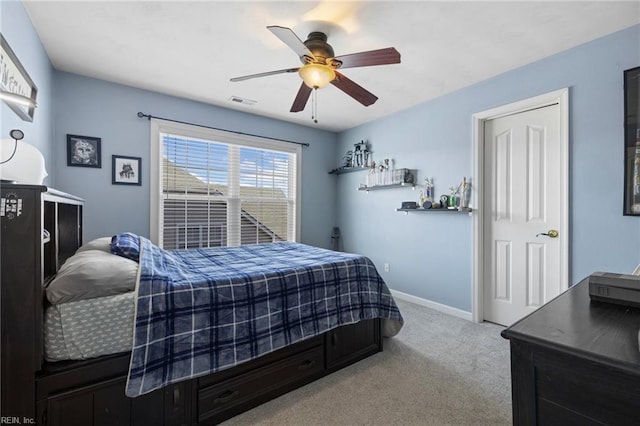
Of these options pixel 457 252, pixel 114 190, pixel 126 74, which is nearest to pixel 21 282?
pixel 114 190

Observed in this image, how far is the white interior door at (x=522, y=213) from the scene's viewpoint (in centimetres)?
259

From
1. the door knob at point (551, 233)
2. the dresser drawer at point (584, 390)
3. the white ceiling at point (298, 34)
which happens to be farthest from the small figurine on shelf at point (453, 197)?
the dresser drawer at point (584, 390)

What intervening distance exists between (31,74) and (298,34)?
1.99 metres

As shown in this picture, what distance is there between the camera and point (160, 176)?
3342 millimetres

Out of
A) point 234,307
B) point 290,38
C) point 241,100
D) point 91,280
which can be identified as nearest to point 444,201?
point 290,38

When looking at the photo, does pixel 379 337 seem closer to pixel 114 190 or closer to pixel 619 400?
pixel 619 400

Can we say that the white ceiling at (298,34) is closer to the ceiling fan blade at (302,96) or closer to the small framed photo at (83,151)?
the ceiling fan blade at (302,96)

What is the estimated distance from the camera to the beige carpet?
1.65 metres

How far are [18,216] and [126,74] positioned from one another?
2.33m

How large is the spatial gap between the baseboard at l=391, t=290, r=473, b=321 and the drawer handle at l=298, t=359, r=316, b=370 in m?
2.02

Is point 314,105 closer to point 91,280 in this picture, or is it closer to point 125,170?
point 125,170

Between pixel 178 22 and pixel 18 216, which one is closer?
pixel 18 216

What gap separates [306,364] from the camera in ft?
6.49

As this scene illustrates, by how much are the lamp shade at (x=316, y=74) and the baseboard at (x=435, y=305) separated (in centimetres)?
283
